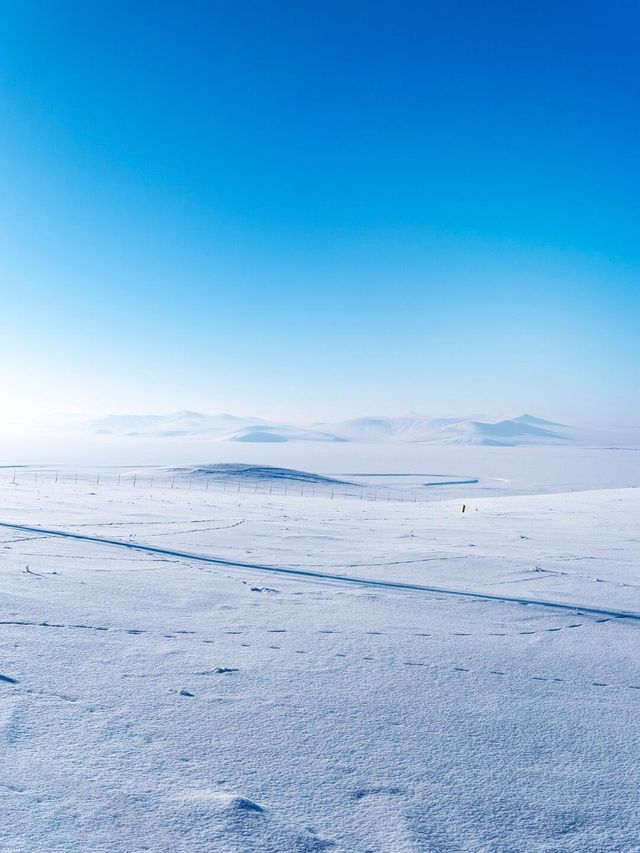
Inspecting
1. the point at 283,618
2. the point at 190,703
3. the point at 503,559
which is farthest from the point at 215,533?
the point at 190,703

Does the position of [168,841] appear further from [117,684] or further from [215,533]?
[215,533]

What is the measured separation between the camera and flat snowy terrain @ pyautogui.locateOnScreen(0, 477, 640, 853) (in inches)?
103

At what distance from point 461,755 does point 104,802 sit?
5.75 ft

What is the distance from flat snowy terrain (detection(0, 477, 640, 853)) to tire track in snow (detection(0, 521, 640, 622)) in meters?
0.05

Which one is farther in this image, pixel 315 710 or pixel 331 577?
pixel 331 577

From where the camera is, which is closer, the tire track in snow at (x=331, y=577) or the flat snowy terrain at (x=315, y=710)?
the flat snowy terrain at (x=315, y=710)

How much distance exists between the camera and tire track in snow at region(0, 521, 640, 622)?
20.6 ft

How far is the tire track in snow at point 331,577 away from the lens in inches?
248

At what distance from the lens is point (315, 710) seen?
369 centimetres

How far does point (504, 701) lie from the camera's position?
391cm

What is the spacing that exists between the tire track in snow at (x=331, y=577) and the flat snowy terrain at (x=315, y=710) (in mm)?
51

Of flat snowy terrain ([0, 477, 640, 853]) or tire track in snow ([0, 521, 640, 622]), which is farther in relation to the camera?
tire track in snow ([0, 521, 640, 622])

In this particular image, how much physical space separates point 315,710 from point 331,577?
4142 mm

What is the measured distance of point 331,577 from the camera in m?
7.82
